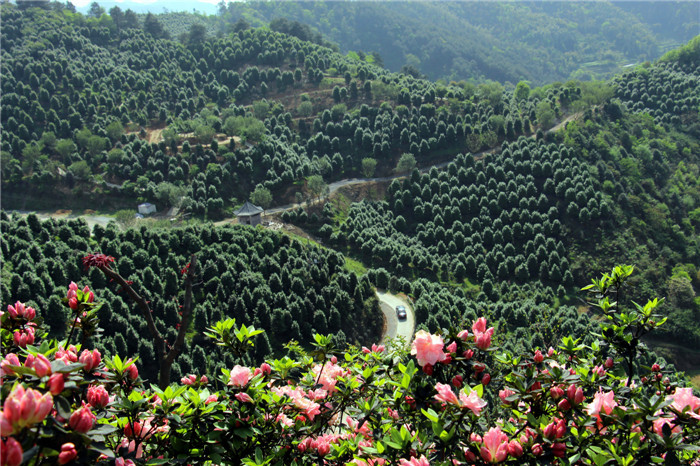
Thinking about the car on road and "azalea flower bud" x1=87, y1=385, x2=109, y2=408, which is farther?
the car on road

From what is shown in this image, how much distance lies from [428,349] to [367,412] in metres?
1.27

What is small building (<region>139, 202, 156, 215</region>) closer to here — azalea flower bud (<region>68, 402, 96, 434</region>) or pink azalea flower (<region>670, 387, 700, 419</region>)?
azalea flower bud (<region>68, 402, 96, 434</region>)

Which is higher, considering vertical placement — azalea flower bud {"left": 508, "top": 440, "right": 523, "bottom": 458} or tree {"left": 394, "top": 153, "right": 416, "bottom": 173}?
azalea flower bud {"left": 508, "top": 440, "right": 523, "bottom": 458}

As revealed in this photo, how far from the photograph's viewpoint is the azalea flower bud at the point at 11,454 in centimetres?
360

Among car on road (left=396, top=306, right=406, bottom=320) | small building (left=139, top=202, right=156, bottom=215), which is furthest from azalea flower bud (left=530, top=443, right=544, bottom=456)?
small building (left=139, top=202, right=156, bottom=215)

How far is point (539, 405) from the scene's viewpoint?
21.5 feet

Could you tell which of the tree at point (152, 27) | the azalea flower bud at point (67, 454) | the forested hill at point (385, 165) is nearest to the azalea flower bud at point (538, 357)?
the azalea flower bud at point (67, 454)

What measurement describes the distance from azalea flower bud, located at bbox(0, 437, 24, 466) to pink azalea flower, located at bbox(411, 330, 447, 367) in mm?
4045

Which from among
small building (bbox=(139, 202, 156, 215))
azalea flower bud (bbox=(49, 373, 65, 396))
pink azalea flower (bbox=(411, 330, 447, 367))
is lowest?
small building (bbox=(139, 202, 156, 215))

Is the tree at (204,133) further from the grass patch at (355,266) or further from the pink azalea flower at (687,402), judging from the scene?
the pink azalea flower at (687,402)

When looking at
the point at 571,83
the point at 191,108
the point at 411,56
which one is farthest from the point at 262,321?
the point at 411,56

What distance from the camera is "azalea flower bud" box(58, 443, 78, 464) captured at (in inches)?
167

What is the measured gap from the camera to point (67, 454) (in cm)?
426

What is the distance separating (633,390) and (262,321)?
27.3 m
